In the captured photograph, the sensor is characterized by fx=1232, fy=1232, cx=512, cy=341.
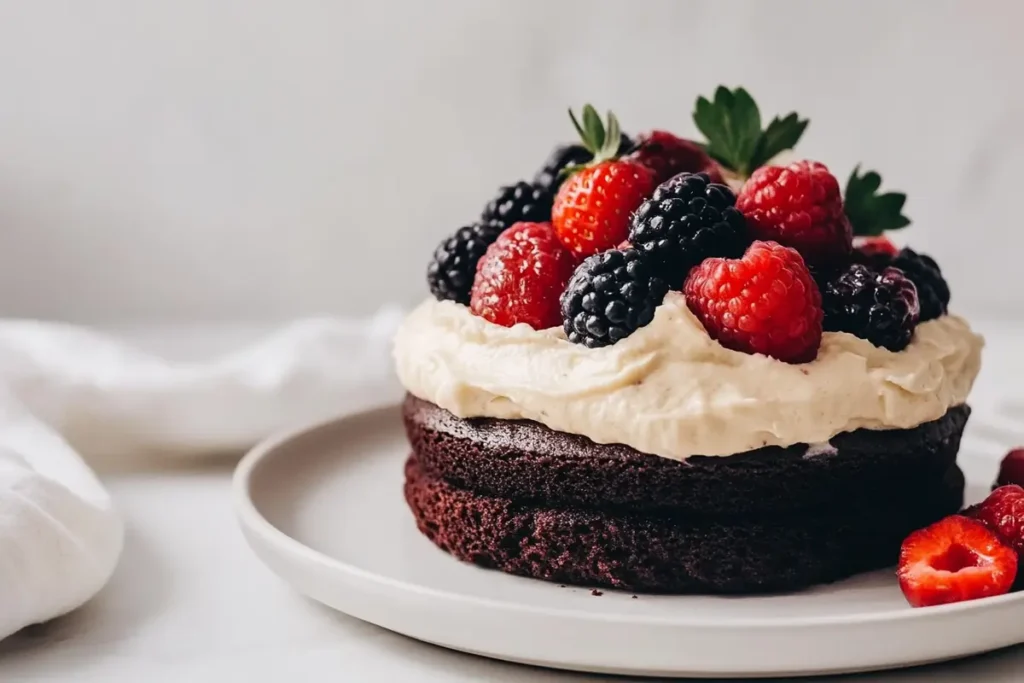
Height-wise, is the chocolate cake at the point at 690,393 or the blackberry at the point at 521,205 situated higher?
the blackberry at the point at 521,205

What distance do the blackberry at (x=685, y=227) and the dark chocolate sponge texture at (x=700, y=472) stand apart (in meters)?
0.35

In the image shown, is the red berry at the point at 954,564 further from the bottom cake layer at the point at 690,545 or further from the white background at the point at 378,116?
the white background at the point at 378,116

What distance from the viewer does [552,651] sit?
1.84m

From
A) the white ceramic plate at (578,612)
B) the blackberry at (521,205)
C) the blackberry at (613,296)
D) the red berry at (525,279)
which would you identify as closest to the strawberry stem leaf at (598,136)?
the blackberry at (521,205)

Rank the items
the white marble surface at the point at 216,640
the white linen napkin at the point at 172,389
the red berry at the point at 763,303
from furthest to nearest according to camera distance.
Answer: the white linen napkin at the point at 172,389 < the red berry at the point at 763,303 < the white marble surface at the point at 216,640

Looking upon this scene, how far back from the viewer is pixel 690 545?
7.20 ft

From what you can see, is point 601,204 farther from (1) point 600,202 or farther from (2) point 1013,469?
(2) point 1013,469

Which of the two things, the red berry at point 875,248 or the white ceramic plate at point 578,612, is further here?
the red berry at point 875,248

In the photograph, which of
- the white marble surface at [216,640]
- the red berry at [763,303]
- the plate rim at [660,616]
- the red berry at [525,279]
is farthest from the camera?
the red berry at [525,279]

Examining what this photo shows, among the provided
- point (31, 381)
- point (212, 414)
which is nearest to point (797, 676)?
point (212, 414)

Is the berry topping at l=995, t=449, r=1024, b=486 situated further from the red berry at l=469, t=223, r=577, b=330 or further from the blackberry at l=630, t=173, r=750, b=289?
the red berry at l=469, t=223, r=577, b=330

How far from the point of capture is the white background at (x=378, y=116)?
436 cm

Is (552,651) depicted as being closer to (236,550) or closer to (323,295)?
(236,550)

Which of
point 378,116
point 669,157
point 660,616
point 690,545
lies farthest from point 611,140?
point 378,116
